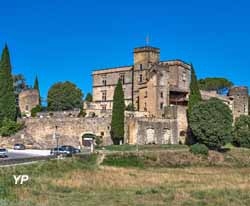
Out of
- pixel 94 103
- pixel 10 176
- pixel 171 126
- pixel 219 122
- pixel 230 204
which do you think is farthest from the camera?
pixel 94 103

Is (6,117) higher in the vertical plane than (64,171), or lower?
higher

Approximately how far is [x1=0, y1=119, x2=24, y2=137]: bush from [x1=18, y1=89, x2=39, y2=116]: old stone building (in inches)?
976

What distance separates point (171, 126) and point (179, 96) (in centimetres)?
1075

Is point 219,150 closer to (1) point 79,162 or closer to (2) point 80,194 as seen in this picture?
(1) point 79,162

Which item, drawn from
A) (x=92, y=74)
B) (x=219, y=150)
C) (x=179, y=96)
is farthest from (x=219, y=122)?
(x=92, y=74)

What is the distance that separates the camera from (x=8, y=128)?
72.5 meters

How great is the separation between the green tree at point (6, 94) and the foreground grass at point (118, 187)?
82.8 ft

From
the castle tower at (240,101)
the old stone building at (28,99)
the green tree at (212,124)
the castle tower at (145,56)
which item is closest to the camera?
the green tree at (212,124)

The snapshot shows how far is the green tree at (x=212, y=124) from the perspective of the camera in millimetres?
65688

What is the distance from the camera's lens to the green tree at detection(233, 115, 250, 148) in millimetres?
72500

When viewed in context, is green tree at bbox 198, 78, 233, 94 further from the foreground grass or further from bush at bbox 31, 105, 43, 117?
the foreground grass

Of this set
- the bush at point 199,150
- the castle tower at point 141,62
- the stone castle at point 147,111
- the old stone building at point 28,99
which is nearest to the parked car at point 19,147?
the stone castle at point 147,111

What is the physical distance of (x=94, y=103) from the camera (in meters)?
91.1

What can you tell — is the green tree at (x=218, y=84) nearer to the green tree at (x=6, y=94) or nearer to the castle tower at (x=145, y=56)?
the castle tower at (x=145, y=56)
